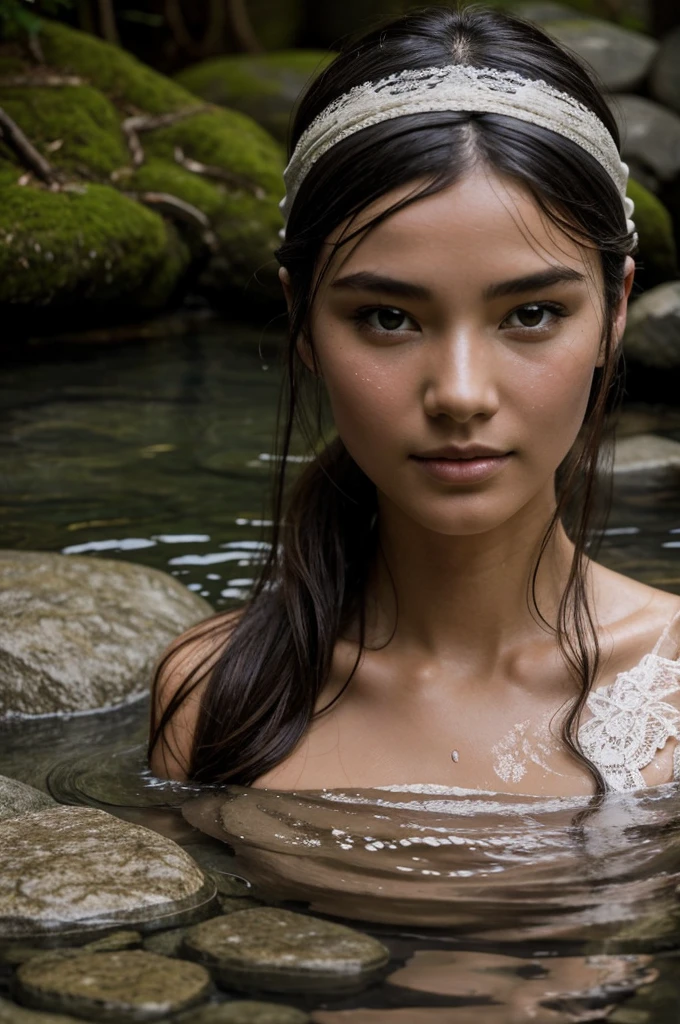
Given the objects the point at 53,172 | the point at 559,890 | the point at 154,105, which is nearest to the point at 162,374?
the point at 53,172

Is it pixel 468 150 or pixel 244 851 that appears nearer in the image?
pixel 468 150

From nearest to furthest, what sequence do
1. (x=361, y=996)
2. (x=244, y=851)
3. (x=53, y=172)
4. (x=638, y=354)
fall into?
(x=361, y=996)
(x=244, y=851)
(x=638, y=354)
(x=53, y=172)

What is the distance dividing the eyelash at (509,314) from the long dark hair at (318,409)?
15 cm

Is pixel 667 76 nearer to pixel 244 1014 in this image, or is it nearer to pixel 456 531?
pixel 456 531

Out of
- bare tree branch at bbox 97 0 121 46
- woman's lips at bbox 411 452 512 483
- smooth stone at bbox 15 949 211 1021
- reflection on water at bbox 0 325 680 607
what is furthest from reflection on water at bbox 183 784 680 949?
bare tree branch at bbox 97 0 121 46

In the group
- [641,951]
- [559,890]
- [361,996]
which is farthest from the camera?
[559,890]

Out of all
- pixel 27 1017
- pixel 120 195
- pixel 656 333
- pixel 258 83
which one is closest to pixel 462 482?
pixel 27 1017

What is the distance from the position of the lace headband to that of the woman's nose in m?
0.50

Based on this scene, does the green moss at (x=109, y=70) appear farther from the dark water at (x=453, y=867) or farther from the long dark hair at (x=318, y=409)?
the long dark hair at (x=318, y=409)

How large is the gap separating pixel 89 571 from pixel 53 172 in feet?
21.8

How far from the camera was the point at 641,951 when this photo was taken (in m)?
2.62

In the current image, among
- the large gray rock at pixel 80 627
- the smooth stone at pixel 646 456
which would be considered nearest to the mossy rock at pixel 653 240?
the smooth stone at pixel 646 456

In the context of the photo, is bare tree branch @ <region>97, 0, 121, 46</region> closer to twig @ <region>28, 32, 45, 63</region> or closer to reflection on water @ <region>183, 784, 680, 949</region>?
twig @ <region>28, 32, 45, 63</region>

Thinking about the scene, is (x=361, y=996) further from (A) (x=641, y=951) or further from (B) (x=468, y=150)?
(B) (x=468, y=150)
